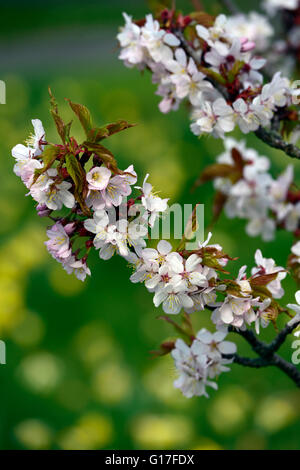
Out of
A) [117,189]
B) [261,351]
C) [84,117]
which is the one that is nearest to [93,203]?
[117,189]

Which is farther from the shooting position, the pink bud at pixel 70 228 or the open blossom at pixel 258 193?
the open blossom at pixel 258 193

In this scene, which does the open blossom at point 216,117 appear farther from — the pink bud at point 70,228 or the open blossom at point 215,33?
the pink bud at point 70,228

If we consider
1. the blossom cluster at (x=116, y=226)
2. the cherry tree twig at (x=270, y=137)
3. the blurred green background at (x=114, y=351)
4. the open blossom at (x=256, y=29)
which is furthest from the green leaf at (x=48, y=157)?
the open blossom at (x=256, y=29)

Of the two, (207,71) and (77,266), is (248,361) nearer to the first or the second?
(77,266)

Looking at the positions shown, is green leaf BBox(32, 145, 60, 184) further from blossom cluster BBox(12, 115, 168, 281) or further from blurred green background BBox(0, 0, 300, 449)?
blurred green background BBox(0, 0, 300, 449)

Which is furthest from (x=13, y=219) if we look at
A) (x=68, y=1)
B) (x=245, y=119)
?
(x=68, y=1)
